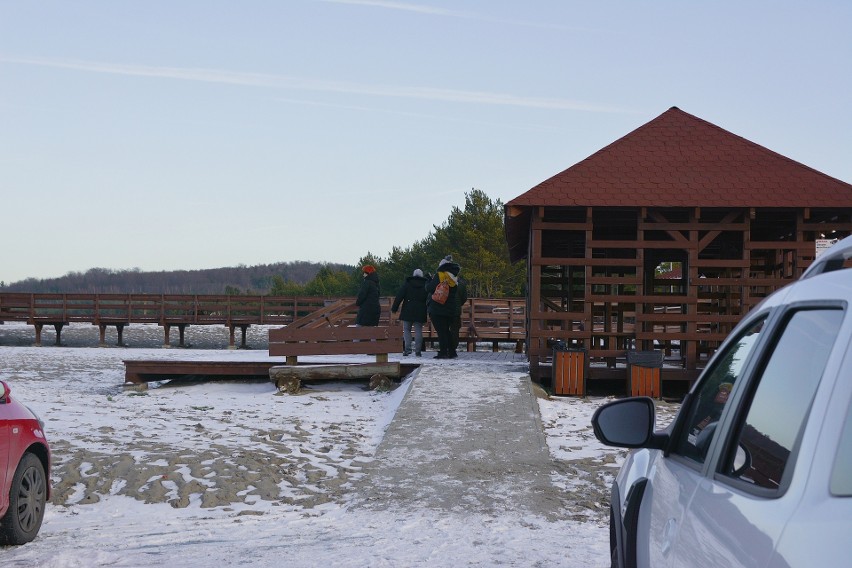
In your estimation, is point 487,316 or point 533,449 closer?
point 533,449

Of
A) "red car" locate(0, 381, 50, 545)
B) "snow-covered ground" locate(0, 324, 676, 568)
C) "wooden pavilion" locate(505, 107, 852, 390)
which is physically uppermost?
"wooden pavilion" locate(505, 107, 852, 390)

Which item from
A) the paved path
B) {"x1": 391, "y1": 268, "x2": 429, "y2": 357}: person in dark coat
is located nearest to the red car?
the paved path

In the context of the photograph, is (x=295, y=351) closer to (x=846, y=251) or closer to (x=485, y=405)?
(x=485, y=405)

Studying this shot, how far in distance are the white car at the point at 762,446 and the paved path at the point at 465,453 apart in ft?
14.3

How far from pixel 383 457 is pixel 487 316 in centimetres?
1670

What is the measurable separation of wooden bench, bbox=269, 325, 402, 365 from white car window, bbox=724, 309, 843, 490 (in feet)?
45.0

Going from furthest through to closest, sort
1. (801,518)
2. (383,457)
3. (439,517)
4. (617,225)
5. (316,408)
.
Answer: (617,225), (316,408), (383,457), (439,517), (801,518)

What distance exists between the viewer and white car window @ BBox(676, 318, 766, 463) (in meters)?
2.66

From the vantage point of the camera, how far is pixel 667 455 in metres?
3.10

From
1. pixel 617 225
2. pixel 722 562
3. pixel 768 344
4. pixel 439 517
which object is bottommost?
pixel 439 517

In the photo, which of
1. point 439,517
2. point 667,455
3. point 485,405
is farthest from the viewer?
point 485,405

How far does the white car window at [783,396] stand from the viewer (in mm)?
1862

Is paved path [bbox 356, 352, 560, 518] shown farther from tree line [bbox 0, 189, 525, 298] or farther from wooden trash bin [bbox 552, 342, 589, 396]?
tree line [bbox 0, 189, 525, 298]

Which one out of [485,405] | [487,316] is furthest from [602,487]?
[487,316]
